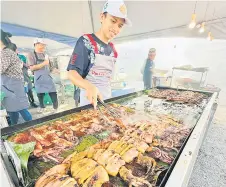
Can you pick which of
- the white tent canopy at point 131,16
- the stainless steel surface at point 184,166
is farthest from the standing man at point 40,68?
the stainless steel surface at point 184,166

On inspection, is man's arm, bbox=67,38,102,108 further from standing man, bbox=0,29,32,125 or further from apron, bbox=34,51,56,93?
apron, bbox=34,51,56,93

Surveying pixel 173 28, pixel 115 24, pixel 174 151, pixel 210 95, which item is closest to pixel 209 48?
pixel 173 28

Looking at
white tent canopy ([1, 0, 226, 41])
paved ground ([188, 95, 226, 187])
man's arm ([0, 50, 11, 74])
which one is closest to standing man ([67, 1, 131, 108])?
man's arm ([0, 50, 11, 74])

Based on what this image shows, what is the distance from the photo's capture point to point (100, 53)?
1.90 meters

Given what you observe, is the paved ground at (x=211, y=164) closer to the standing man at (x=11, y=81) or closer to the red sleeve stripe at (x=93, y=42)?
the red sleeve stripe at (x=93, y=42)

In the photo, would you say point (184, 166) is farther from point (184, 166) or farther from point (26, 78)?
point (26, 78)

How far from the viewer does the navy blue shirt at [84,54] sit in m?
1.69

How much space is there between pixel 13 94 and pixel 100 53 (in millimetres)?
1767

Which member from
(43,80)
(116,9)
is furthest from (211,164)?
(43,80)

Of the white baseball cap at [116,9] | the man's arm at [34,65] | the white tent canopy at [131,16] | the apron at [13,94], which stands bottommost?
the apron at [13,94]

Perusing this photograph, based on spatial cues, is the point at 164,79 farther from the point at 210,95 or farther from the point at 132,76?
the point at 210,95

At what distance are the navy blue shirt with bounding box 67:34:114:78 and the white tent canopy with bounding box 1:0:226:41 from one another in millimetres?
2526

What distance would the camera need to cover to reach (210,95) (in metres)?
2.92

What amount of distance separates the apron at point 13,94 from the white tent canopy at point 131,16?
149 centimetres
